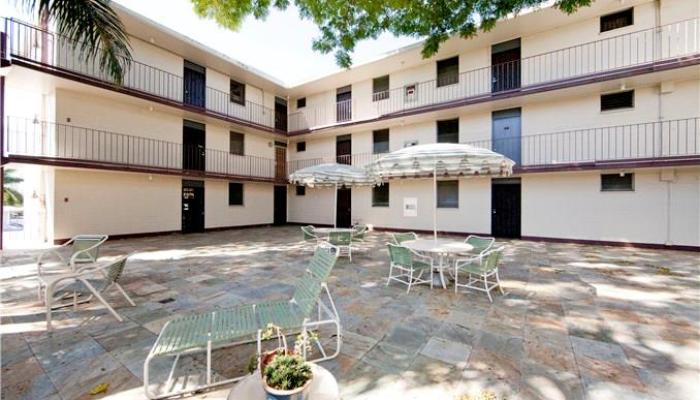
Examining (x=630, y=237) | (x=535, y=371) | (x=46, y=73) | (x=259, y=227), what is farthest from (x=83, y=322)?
(x=630, y=237)

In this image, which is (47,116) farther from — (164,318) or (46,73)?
(164,318)

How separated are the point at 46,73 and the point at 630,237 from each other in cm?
2049

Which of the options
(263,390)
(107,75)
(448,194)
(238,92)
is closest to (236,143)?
(238,92)

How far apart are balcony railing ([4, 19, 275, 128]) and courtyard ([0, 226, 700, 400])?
220 inches

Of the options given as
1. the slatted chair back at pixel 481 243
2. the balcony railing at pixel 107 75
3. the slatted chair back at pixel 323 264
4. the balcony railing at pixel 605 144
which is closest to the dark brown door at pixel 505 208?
the balcony railing at pixel 605 144

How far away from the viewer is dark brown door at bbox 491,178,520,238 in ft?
41.1

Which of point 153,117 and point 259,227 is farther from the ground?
point 153,117

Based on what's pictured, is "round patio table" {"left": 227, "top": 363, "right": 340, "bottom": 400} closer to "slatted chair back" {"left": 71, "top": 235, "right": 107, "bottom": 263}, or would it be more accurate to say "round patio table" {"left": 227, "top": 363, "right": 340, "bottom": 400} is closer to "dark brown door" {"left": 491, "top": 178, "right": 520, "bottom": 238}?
"slatted chair back" {"left": 71, "top": 235, "right": 107, "bottom": 263}

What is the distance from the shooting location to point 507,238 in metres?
12.6

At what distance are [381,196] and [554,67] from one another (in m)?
9.31

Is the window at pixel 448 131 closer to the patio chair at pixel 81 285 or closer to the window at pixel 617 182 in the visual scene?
the window at pixel 617 182

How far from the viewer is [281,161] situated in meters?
19.1

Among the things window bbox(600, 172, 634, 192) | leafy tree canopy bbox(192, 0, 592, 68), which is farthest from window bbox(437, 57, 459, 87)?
leafy tree canopy bbox(192, 0, 592, 68)

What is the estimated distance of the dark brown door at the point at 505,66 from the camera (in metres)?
12.5
